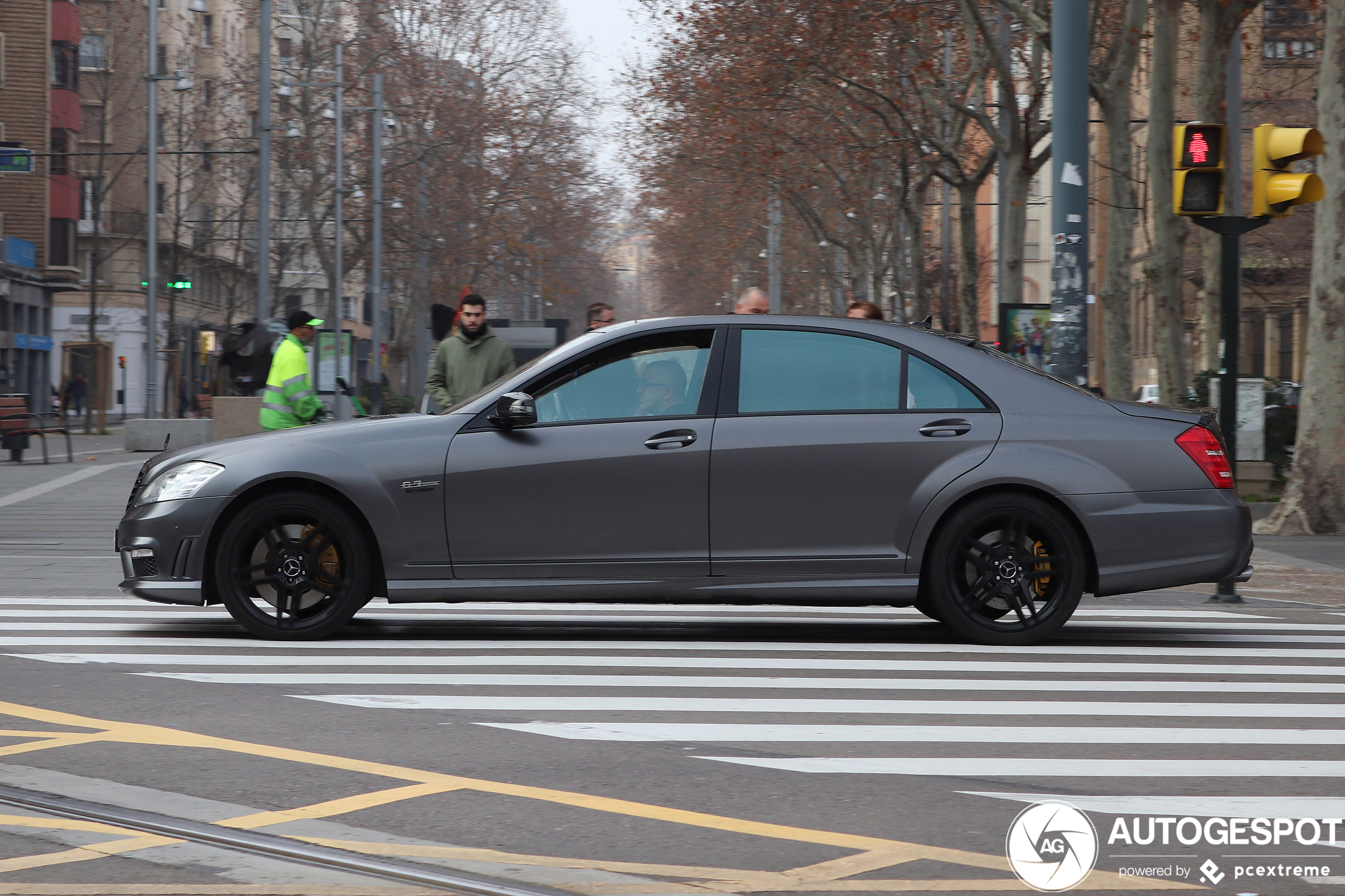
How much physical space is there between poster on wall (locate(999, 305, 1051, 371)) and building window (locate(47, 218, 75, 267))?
4854cm

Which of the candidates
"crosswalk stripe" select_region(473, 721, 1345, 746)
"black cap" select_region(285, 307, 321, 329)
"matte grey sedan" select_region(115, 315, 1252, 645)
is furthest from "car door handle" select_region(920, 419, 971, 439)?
"black cap" select_region(285, 307, 321, 329)

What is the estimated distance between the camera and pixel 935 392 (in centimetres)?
857

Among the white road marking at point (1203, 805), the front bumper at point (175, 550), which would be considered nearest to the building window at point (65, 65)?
the front bumper at point (175, 550)

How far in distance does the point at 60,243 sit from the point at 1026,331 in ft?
162

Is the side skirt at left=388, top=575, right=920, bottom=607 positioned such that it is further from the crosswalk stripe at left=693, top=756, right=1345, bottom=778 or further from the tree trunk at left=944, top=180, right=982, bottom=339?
the tree trunk at left=944, top=180, right=982, bottom=339

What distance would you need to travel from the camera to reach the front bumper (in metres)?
8.41

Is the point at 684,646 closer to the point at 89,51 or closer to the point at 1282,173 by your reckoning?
the point at 1282,173

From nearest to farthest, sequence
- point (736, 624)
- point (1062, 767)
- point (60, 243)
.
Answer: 1. point (1062, 767)
2. point (736, 624)
3. point (60, 243)

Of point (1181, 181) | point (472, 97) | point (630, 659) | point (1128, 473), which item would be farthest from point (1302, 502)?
point (472, 97)

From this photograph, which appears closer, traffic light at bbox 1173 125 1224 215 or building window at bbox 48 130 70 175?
traffic light at bbox 1173 125 1224 215

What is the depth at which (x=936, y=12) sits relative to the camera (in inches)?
1183

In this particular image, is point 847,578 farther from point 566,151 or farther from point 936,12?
point 566,151

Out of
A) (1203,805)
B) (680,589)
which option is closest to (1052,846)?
(1203,805)

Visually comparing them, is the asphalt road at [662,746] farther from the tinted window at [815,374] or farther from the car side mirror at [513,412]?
the tinted window at [815,374]
